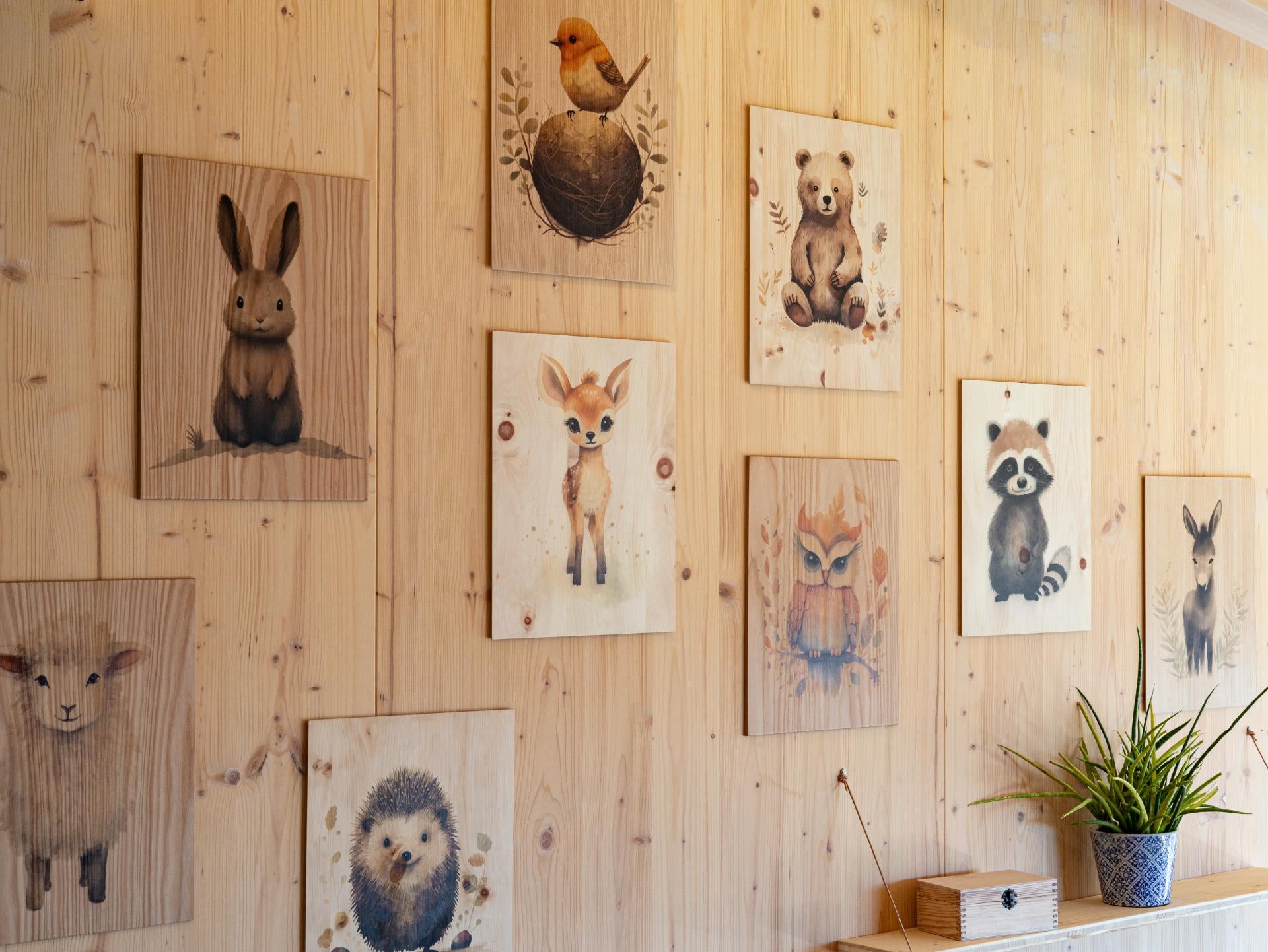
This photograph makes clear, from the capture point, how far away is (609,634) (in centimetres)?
232

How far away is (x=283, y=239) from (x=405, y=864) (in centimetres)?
104

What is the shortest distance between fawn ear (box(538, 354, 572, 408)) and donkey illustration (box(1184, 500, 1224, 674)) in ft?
5.70

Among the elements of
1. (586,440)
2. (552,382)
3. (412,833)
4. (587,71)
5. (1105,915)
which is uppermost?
(587,71)

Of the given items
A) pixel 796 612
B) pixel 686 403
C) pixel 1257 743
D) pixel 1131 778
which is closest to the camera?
pixel 686 403

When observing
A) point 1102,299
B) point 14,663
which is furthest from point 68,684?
point 1102,299

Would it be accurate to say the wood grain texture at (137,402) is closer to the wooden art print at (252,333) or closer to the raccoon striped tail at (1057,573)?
the wooden art print at (252,333)

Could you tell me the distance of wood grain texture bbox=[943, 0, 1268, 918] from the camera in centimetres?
281

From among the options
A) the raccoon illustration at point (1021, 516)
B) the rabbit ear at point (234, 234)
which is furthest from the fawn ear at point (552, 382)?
the raccoon illustration at point (1021, 516)

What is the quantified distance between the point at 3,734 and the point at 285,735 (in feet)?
1.34

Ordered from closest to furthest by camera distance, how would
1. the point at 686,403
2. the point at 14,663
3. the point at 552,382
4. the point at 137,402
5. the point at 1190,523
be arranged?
the point at 14,663, the point at 137,402, the point at 552,382, the point at 686,403, the point at 1190,523

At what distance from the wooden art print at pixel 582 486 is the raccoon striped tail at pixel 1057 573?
3.32 feet

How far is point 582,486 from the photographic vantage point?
231 cm

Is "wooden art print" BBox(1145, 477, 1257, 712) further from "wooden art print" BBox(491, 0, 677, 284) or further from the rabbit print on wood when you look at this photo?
the rabbit print on wood

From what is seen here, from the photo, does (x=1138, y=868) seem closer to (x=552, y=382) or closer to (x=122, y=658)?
(x=552, y=382)
